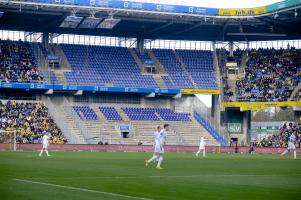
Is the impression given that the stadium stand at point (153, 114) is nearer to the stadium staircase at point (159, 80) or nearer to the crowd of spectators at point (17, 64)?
the stadium staircase at point (159, 80)

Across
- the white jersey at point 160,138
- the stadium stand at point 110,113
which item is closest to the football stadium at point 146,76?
the stadium stand at point 110,113

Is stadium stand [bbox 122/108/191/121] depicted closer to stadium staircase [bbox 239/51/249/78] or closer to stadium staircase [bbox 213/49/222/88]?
stadium staircase [bbox 213/49/222/88]

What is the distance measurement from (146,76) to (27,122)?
18.1m

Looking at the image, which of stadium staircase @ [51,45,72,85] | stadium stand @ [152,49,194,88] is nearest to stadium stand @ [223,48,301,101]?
stadium stand @ [152,49,194,88]

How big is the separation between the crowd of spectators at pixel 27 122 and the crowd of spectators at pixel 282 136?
81.3 feet

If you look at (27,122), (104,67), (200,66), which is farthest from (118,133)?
(200,66)

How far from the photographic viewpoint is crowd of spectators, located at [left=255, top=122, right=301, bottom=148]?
78.6 metres

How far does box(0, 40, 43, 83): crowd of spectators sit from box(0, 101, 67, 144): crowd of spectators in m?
2.89

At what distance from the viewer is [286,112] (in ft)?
289

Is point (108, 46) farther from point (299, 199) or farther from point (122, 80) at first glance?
point (299, 199)

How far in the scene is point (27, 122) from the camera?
7169 cm

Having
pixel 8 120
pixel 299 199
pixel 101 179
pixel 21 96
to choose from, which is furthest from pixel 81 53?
pixel 299 199

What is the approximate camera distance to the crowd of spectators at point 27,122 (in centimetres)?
6956

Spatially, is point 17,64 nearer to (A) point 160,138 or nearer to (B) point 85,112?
(B) point 85,112
